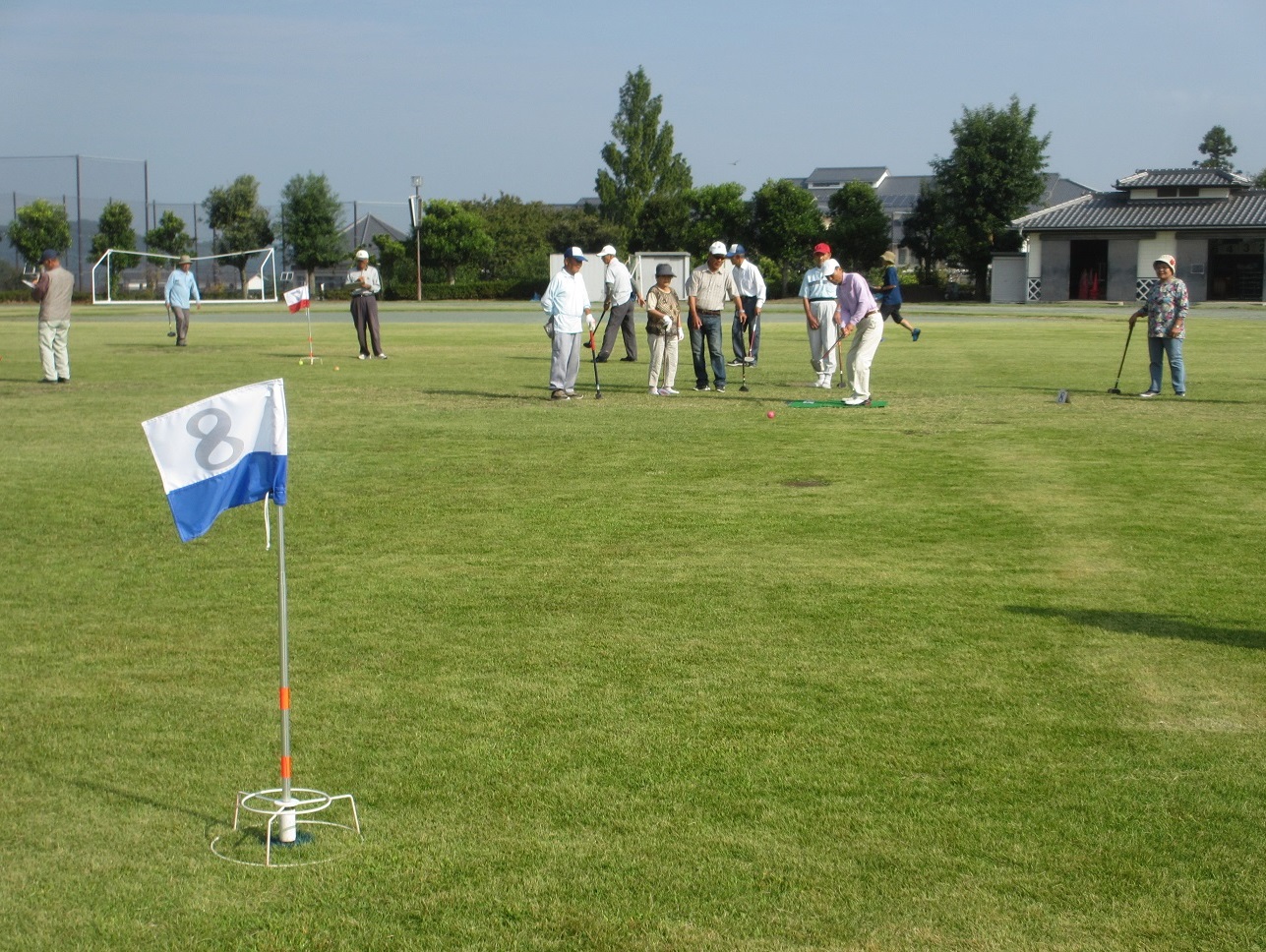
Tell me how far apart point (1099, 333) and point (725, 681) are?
31.2 metres

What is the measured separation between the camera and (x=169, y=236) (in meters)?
68.7

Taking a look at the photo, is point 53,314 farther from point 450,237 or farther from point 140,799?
point 450,237

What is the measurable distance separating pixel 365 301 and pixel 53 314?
6.03m

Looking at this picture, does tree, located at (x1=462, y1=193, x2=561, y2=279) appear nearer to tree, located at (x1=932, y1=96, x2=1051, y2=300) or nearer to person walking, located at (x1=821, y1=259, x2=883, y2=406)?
tree, located at (x1=932, y1=96, x2=1051, y2=300)

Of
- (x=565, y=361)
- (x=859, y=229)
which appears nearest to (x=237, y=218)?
(x=859, y=229)

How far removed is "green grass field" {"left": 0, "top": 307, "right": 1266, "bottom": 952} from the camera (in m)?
4.11

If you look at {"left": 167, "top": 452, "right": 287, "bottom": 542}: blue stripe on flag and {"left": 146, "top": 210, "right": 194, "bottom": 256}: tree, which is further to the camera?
{"left": 146, "top": 210, "right": 194, "bottom": 256}: tree

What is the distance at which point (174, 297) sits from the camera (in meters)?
30.3

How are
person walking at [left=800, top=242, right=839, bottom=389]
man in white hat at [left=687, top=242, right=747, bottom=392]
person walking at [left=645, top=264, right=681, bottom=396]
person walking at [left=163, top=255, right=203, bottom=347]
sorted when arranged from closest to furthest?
person walking at [left=645, top=264, right=681, bottom=396] < man in white hat at [left=687, top=242, right=747, bottom=392] < person walking at [left=800, top=242, right=839, bottom=389] < person walking at [left=163, top=255, right=203, bottom=347]

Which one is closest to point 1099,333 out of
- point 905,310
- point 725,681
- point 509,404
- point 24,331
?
point 905,310

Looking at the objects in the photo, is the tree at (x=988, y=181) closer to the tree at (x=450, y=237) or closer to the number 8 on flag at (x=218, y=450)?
the tree at (x=450, y=237)

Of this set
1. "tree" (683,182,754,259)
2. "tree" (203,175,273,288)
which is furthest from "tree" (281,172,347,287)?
"tree" (683,182,754,259)

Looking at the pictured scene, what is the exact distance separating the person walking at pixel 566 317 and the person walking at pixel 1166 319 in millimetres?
7017

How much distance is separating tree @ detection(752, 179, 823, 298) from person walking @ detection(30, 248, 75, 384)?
52.2 m
